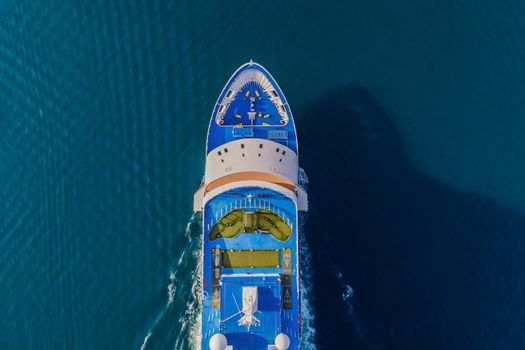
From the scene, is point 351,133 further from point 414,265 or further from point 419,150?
point 414,265

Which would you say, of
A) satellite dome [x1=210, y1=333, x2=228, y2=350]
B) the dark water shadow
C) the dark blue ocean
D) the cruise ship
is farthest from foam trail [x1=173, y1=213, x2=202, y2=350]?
the dark water shadow

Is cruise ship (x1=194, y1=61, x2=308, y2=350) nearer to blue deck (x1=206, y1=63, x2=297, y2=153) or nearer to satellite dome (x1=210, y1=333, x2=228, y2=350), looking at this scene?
satellite dome (x1=210, y1=333, x2=228, y2=350)

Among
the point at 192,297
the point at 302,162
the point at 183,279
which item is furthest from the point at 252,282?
the point at 302,162

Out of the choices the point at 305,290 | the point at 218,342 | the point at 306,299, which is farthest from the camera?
the point at 305,290

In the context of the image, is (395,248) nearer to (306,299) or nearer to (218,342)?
(306,299)

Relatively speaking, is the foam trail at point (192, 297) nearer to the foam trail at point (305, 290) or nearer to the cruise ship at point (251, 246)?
the cruise ship at point (251, 246)

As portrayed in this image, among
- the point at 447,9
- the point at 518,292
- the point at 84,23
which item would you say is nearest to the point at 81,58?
the point at 84,23
